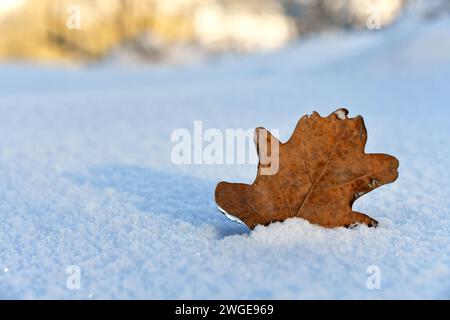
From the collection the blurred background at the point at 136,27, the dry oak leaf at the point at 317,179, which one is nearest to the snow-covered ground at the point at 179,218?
the dry oak leaf at the point at 317,179

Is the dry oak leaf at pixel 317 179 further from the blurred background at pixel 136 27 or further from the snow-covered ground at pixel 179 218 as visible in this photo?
the blurred background at pixel 136 27

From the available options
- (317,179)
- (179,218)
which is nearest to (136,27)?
(179,218)

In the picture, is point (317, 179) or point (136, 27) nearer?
point (317, 179)

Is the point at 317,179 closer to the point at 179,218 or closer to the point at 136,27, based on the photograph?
the point at 179,218

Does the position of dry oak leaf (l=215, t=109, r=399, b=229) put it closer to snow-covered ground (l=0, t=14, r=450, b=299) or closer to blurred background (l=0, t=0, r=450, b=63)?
snow-covered ground (l=0, t=14, r=450, b=299)

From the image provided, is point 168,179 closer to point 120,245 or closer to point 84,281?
point 120,245

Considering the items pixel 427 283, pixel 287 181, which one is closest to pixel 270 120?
pixel 287 181
